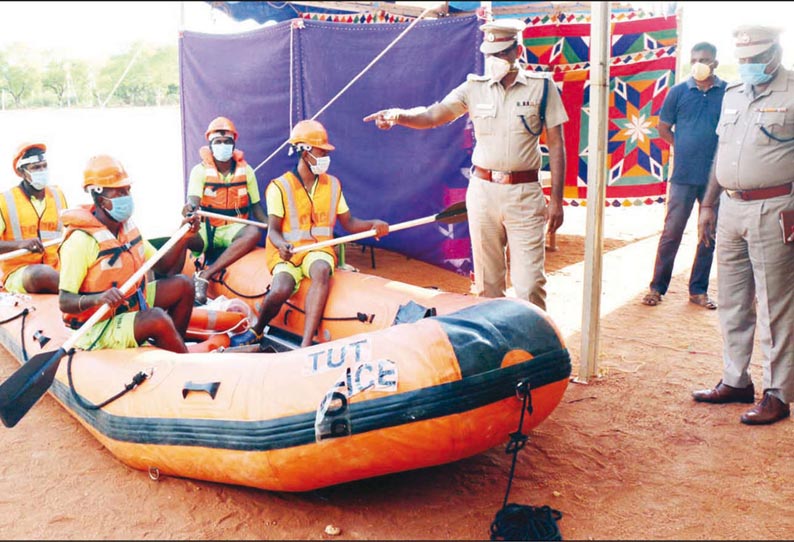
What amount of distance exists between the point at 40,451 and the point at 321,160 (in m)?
2.41

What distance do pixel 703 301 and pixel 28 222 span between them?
5.32 metres

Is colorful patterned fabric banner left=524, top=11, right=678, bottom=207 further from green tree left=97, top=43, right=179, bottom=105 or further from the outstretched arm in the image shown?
green tree left=97, top=43, right=179, bottom=105

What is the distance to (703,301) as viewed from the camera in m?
6.35

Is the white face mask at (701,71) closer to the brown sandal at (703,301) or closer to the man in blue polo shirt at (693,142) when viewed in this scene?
the man in blue polo shirt at (693,142)

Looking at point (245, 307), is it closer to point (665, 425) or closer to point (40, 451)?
point (40, 451)

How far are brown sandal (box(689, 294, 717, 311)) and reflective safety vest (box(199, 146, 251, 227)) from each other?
381 centimetres

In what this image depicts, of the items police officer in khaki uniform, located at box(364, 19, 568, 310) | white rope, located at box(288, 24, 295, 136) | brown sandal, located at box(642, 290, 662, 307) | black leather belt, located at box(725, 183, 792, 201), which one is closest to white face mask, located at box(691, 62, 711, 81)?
brown sandal, located at box(642, 290, 662, 307)

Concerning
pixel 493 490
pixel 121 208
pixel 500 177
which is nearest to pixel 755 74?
pixel 500 177

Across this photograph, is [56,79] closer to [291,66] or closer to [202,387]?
[291,66]

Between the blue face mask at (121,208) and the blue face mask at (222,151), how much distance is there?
2039 millimetres

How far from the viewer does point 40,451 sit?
4047 mm

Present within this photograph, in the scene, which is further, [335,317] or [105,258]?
[335,317]

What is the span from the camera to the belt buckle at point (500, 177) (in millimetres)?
4520

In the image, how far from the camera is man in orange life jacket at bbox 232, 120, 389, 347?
491 cm
